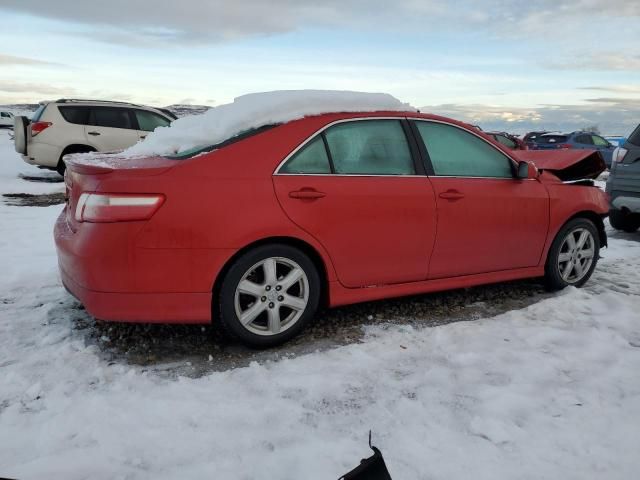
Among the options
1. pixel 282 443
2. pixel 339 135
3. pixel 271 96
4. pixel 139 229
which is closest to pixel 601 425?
pixel 282 443

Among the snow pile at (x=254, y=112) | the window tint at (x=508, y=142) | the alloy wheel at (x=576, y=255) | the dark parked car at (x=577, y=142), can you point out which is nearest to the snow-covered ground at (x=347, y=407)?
the alloy wheel at (x=576, y=255)

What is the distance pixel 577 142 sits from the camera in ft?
69.8

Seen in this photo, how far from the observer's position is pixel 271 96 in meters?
3.77

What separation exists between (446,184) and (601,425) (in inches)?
74.7

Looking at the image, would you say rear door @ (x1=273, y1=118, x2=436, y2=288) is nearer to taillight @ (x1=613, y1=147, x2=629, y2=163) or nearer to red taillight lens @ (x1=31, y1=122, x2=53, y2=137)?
taillight @ (x1=613, y1=147, x2=629, y2=163)

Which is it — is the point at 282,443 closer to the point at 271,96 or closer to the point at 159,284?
the point at 159,284

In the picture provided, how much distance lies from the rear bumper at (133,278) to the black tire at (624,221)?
6857 millimetres

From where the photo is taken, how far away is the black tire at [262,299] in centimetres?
Answer: 317

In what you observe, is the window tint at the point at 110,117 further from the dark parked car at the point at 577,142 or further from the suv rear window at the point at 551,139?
the suv rear window at the point at 551,139

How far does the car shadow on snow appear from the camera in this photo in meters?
3.22

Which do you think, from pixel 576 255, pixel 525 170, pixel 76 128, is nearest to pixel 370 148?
pixel 525 170

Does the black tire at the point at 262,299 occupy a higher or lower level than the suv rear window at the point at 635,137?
lower

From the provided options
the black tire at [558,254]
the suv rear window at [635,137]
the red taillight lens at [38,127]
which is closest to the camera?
the black tire at [558,254]

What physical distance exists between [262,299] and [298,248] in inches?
15.6
